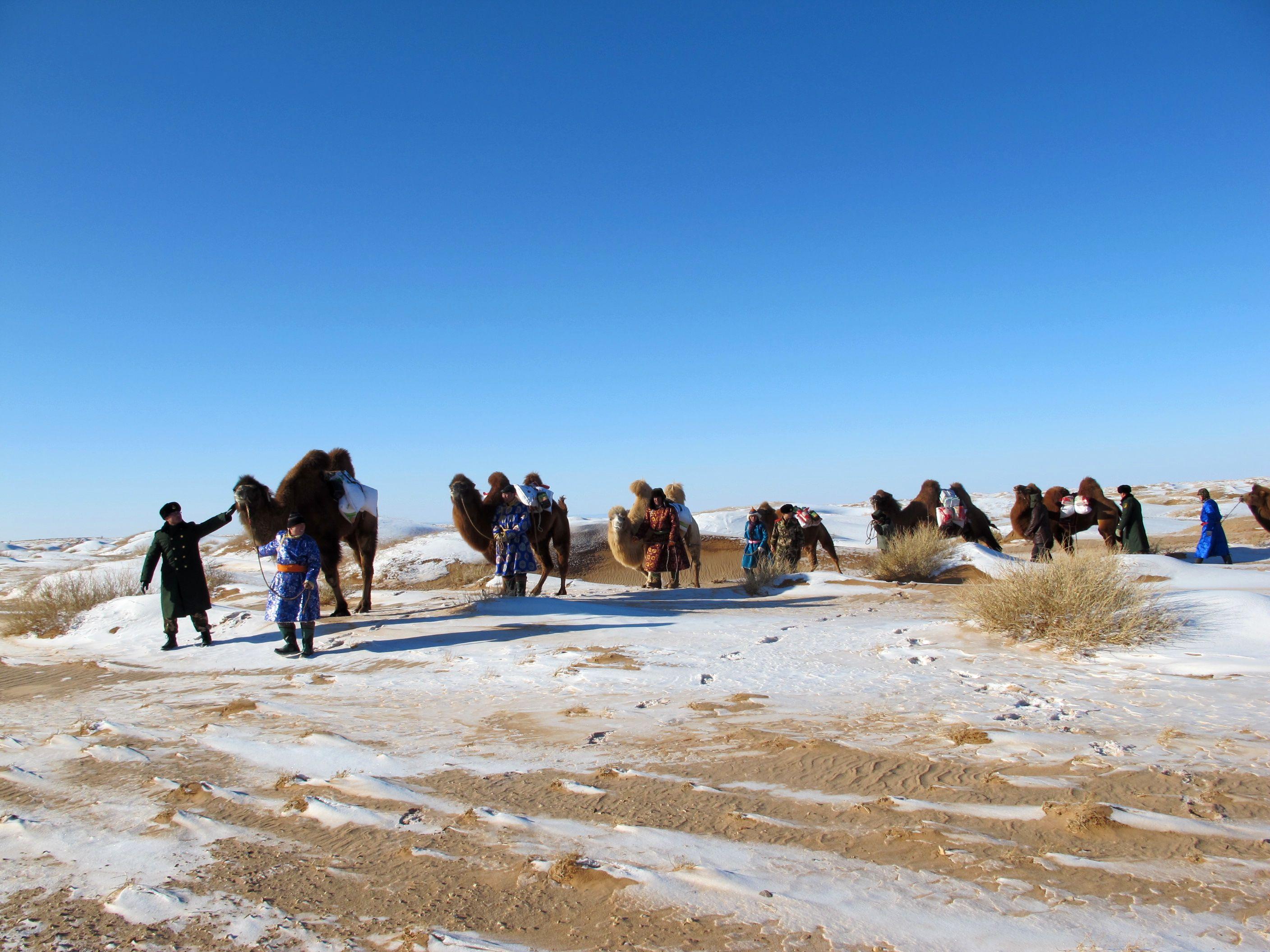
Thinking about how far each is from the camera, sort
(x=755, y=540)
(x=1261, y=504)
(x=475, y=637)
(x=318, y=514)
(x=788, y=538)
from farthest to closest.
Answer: (x=1261, y=504) → (x=755, y=540) → (x=788, y=538) → (x=318, y=514) → (x=475, y=637)

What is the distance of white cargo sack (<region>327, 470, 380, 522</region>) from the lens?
9.84m

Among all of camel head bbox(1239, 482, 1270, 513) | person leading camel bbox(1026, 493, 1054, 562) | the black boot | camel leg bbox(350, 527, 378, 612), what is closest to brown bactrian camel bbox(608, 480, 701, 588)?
camel leg bbox(350, 527, 378, 612)

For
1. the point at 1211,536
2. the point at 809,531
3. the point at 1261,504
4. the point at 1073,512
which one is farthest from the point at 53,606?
the point at 1261,504

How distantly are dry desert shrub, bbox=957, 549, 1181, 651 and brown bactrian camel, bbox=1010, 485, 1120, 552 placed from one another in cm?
866

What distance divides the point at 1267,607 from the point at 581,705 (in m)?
5.36

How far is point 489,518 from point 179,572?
4.06m

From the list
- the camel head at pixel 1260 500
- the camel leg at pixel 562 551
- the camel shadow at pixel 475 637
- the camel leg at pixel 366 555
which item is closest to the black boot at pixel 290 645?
the camel shadow at pixel 475 637

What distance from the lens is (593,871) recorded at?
2.74 meters

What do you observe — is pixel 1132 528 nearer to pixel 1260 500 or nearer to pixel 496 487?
pixel 1260 500

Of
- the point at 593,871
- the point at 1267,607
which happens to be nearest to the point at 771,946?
the point at 593,871

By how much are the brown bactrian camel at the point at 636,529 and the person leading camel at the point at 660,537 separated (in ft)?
0.34

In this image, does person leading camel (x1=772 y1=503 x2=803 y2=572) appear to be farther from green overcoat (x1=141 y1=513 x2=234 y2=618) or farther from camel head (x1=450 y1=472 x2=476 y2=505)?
green overcoat (x1=141 y1=513 x2=234 y2=618)

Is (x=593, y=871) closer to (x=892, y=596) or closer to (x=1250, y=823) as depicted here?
(x=1250, y=823)

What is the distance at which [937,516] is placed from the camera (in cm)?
1642
